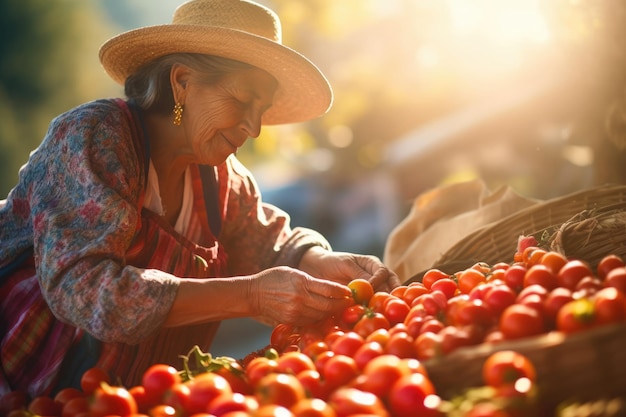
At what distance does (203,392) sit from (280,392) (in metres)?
0.20

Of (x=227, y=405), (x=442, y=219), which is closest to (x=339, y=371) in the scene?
(x=227, y=405)

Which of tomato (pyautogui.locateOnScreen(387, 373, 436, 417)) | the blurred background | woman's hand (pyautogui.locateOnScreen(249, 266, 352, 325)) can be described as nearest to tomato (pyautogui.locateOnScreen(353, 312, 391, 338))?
woman's hand (pyautogui.locateOnScreen(249, 266, 352, 325))

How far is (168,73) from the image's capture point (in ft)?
8.00

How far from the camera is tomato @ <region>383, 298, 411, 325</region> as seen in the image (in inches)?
77.5

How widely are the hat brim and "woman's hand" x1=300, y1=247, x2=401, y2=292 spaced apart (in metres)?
0.70

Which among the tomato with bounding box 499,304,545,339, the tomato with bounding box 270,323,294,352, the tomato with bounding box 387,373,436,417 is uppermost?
the tomato with bounding box 270,323,294,352

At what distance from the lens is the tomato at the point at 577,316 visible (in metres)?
1.34

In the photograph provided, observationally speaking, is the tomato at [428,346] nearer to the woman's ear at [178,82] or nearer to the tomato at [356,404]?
the tomato at [356,404]

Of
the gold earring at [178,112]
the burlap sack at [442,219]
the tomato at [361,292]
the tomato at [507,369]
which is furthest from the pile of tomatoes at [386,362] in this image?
the burlap sack at [442,219]

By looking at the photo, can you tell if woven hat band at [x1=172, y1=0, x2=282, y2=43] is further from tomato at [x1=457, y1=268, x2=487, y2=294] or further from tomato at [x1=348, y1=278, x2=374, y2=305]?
tomato at [x1=457, y1=268, x2=487, y2=294]

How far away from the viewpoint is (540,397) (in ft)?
3.92

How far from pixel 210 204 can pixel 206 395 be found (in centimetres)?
133

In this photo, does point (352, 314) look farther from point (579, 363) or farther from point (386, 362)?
point (579, 363)

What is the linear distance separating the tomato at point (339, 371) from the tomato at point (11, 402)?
0.90 metres
